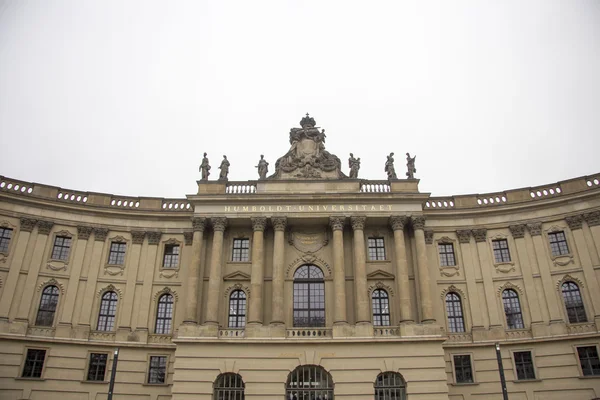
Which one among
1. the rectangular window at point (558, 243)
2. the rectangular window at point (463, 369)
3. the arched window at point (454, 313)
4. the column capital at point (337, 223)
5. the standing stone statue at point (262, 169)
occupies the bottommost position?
the rectangular window at point (463, 369)

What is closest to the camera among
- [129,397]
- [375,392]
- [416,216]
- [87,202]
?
[375,392]

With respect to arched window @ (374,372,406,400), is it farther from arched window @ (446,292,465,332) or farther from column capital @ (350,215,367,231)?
column capital @ (350,215,367,231)

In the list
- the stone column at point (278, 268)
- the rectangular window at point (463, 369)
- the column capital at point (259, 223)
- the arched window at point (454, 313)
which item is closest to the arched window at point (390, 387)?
the rectangular window at point (463, 369)

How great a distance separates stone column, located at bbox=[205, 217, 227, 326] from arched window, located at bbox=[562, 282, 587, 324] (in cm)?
2561

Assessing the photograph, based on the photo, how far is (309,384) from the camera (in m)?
33.1

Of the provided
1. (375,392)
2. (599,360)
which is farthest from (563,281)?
(375,392)

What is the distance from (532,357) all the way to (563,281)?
618cm

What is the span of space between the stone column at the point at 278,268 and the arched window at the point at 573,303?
68.8 ft

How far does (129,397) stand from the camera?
3538 centimetres

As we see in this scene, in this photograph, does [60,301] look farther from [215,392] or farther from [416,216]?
[416,216]

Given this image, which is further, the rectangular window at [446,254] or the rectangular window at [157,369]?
the rectangular window at [446,254]

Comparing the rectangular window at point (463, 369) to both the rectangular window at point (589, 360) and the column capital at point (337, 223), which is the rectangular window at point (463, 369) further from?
the column capital at point (337, 223)

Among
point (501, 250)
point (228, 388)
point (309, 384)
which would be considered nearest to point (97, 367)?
point (228, 388)

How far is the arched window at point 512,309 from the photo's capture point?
3725 centimetres
